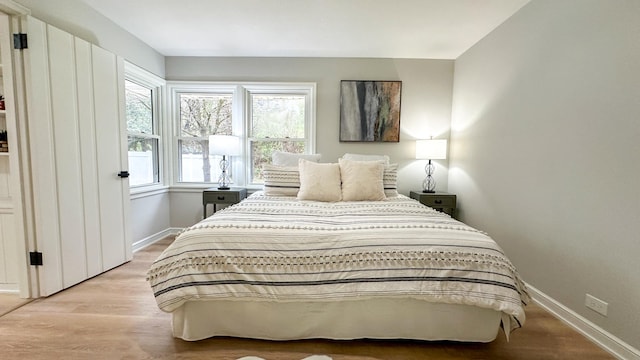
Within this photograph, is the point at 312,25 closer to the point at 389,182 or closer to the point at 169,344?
the point at 389,182

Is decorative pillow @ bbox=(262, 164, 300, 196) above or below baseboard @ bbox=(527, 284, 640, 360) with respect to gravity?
above

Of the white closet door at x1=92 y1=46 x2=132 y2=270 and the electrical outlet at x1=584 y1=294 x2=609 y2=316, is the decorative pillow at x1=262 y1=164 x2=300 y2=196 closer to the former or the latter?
the white closet door at x1=92 y1=46 x2=132 y2=270

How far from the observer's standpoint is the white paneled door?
1.99 meters

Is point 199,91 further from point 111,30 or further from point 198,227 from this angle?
point 198,227

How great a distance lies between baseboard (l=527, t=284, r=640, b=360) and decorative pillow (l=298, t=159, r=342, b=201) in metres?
1.77

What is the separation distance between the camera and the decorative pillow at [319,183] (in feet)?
8.37

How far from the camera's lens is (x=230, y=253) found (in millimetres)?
1504

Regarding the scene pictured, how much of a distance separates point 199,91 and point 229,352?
3.26 meters

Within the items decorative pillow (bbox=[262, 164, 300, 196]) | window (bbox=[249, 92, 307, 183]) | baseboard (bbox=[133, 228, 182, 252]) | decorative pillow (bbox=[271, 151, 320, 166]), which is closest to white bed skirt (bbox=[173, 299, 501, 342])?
decorative pillow (bbox=[262, 164, 300, 196])

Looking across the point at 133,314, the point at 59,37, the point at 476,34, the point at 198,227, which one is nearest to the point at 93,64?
the point at 59,37

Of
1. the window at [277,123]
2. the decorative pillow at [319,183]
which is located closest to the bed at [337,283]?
the decorative pillow at [319,183]

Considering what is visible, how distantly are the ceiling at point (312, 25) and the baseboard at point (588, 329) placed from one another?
241 cm

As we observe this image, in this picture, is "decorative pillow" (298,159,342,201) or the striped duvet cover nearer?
the striped duvet cover

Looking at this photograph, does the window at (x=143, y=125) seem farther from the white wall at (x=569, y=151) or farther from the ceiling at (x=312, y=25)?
the white wall at (x=569, y=151)
